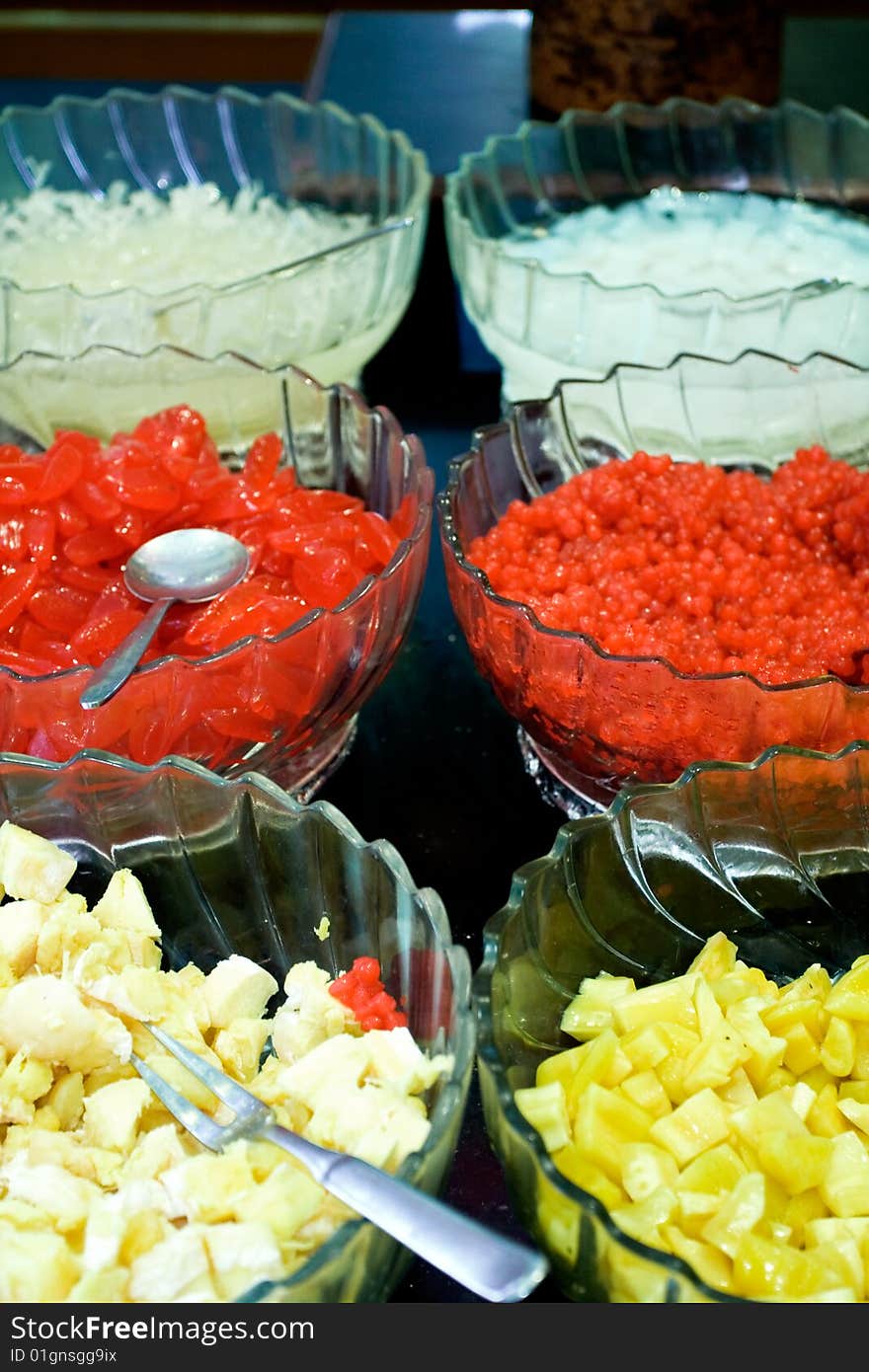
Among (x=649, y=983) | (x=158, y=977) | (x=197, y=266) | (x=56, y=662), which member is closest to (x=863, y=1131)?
(x=649, y=983)

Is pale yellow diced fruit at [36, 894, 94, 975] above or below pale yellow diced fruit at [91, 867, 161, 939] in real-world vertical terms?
above

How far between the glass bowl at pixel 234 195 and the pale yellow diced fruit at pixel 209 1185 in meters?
1.11

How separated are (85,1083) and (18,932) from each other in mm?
114

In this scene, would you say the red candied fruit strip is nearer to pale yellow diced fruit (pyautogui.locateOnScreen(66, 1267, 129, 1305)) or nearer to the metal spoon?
pale yellow diced fruit (pyautogui.locateOnScreen(66, 1267, 129, 1305))

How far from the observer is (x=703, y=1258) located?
0.82 metres

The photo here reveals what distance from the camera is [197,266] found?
189 cm

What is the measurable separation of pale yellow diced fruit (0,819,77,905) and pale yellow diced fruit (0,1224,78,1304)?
0.91 ft

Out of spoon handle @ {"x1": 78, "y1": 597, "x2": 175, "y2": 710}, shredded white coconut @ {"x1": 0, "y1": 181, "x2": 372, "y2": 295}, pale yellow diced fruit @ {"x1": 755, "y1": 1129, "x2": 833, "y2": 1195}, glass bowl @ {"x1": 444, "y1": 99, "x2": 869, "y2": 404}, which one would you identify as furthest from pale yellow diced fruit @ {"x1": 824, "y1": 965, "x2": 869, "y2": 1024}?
shredded white coconut @ {"x1": 0, "y1": 181, "x2": 372, "y2": 295}

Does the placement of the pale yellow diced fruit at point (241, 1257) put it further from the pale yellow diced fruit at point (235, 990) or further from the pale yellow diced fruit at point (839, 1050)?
the pale yellow diced fruit at point (839, 1050)

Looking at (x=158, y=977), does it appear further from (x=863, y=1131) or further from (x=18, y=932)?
(x=863, y=1131)

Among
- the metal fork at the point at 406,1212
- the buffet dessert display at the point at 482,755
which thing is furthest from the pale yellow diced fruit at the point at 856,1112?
the metal fork at the point at 406,1212

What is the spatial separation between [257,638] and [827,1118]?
0.56m

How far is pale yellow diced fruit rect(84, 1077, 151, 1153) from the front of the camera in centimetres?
89
